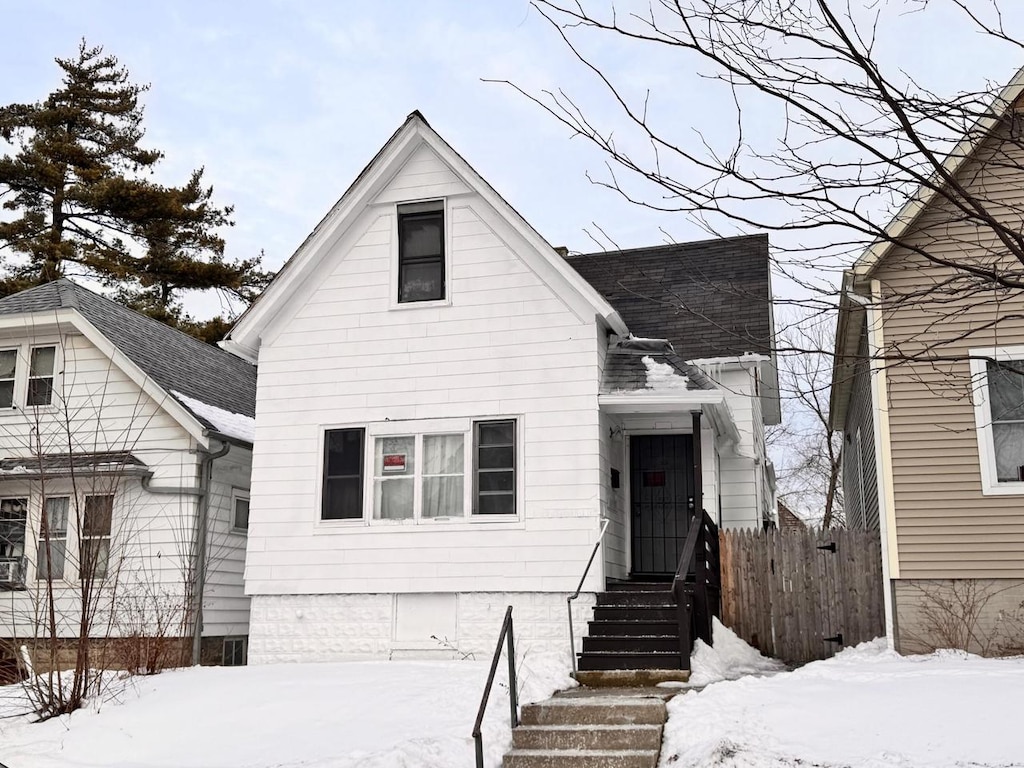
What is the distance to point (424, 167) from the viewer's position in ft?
50.1

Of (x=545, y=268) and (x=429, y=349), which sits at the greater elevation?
(x=545, y=268)

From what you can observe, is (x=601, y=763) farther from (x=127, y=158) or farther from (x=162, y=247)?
(x=127, y=158)

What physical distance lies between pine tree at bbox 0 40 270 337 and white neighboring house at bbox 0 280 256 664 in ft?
52.2

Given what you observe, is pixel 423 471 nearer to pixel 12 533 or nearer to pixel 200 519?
pixel 200 519

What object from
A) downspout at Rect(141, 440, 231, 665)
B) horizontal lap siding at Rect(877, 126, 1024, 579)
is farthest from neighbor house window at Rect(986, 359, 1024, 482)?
downspout at Rect(141, 440, 231, 665)

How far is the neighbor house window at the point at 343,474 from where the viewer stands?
14547 millimetres

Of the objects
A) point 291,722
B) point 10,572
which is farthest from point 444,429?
point 10,572

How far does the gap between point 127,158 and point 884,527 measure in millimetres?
30294

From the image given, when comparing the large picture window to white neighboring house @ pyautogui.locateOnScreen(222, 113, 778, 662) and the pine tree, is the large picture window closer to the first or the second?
white neighboring house @ pyautogui.locateOnScreen(222, 113, 778, 662)

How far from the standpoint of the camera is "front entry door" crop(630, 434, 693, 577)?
51.1ft

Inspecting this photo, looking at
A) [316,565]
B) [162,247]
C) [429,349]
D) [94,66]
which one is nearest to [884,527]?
[429,349]

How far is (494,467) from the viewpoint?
14109 mm

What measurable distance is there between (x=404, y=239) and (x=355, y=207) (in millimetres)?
832

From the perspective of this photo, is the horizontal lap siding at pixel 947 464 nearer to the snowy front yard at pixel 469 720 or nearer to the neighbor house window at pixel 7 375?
the snowy front yard at pixel 469 720
